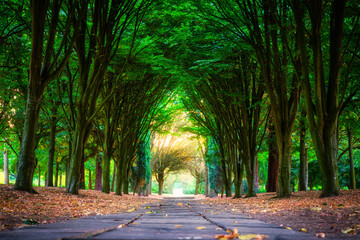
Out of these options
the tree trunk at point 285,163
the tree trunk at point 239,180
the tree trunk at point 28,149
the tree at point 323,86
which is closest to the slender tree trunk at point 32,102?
the tree trunk at point 28,149

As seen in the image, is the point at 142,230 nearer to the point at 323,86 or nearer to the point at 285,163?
the point at 323,86

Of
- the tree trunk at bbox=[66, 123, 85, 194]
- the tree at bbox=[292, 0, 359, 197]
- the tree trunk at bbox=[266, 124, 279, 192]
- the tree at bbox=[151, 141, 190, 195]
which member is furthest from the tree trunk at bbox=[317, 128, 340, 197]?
the tree at bbox=[151, 141, 190, 195]

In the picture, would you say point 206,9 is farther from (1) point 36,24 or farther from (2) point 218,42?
(1) point 36,24

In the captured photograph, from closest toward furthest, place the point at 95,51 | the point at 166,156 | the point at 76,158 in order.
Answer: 1. the point at 95,51
2. the point at 76,158
3. the point at 166,156

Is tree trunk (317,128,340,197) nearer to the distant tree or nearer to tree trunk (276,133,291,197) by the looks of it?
tree trunk (276,133,291,197)

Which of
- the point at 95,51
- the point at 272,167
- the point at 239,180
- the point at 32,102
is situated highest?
the point at 95,51

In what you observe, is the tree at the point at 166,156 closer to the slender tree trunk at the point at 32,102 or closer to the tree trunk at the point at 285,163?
the tree trunk at the point at 285,163

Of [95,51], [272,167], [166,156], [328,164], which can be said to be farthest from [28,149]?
[166,156]

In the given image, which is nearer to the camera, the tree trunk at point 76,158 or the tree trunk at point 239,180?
the tree trunk at point 76,158

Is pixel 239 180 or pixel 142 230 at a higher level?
pixel 142 230

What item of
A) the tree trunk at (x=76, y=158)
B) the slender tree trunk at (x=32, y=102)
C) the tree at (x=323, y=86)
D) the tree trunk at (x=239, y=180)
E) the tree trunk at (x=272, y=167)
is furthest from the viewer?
the tree trunk at (x=272, y=167)

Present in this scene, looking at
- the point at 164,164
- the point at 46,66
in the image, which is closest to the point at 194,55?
the point at 46,66

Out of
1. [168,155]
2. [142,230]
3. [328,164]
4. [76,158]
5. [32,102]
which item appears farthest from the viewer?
[168,155]

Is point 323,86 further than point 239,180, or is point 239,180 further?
Result: point 239,180
